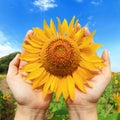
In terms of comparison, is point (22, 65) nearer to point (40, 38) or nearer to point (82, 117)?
point (40, 38)

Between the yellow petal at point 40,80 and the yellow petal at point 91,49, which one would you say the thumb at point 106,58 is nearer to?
the yellow petal at point 91,49

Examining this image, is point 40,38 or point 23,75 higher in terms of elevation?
point 40,38

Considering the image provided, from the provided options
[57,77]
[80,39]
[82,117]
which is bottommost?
[82,117]

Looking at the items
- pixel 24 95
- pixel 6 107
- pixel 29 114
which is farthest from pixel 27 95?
pixel 6 107

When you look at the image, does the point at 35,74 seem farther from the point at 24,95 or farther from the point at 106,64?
the point at 106,64

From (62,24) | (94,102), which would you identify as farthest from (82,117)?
(62,24)

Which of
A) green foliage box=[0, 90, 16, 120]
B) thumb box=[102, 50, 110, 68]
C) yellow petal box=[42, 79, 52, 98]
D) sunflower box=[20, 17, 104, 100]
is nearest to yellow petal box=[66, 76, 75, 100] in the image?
sunflower box=[20, 17, 104, 100]
